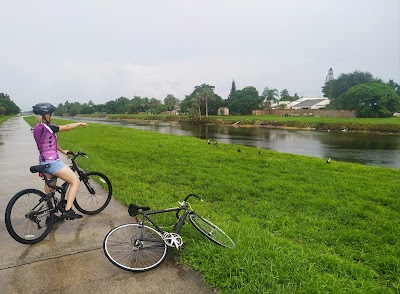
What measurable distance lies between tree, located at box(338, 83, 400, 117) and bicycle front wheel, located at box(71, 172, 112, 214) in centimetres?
5878

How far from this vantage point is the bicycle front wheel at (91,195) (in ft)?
17.3

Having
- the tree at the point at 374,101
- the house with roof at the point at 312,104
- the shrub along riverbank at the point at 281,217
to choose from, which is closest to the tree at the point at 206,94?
the house with roof at the point at 312,104

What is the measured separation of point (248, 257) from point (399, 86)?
112 metres

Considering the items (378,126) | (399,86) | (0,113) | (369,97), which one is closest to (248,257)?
(378,126)

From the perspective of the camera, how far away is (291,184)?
8469 mm

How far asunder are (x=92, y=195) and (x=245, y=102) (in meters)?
77.4

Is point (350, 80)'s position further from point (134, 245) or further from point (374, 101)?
point (134, 245)

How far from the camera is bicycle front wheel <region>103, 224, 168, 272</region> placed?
141 inches

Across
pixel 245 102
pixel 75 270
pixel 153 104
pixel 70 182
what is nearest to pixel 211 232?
pixel 75 270

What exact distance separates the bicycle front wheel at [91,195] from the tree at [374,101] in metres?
58.8

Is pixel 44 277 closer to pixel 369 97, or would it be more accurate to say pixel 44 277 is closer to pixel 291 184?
pixel 291 184

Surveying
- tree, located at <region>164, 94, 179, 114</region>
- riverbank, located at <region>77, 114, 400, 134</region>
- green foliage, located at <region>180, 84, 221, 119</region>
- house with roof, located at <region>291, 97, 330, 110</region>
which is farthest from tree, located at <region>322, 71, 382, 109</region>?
tree, located at <region>164, 94, 179, 114</region>

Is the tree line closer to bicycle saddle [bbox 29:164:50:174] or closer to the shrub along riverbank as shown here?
the shrub along riverbank

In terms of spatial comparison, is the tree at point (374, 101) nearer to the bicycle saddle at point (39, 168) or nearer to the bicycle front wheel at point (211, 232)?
the bicycle front wheel at point (211, 232)
